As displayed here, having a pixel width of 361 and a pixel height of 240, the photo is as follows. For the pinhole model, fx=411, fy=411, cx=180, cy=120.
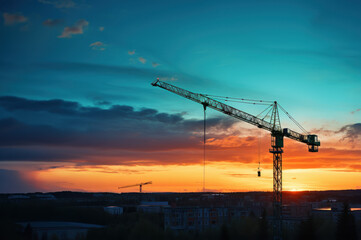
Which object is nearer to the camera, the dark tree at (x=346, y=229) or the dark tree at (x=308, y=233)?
the dark tree at (x=346, y=229)

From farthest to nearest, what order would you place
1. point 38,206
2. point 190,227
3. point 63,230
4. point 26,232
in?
point 38,206
point 190,227
point 63,230
point 26,232

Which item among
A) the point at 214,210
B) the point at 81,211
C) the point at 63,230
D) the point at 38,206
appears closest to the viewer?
the point at 63,230

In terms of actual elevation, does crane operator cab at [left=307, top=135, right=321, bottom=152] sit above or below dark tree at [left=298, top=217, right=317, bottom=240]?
above

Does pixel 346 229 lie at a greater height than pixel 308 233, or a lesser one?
greater

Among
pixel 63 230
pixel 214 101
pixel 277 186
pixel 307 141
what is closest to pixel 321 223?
pixel 277 186

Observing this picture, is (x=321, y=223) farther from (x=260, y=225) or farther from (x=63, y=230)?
(x=63, y=230)

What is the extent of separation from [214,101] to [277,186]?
81.5 ft

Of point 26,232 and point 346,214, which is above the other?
point 346,214

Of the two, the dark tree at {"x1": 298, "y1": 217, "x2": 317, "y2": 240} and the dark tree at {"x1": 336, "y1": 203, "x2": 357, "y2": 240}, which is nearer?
the dark tree at {"x1": 336, "y1": 203, "x2": 357, "y2": 240}

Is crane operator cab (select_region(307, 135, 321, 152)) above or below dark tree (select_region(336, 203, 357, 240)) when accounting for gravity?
above

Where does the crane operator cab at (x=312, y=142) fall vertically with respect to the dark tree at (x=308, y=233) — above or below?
above

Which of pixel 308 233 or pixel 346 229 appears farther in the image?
pixel 308 233

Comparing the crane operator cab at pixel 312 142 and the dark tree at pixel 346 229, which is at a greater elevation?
the crane operator cab at pixel 312 142

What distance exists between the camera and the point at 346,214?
249 ft
